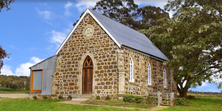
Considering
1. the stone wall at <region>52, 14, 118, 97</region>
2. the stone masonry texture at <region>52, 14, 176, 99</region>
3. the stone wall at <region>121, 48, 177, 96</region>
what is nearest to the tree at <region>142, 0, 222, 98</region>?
the stone wall at <region>121, 48, 177, 96</region>

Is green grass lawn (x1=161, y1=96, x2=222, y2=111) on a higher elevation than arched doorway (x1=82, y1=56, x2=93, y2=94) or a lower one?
lower

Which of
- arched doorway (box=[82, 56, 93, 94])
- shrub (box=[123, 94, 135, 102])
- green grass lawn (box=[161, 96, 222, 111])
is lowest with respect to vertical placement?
green grass lawn (box=[161, 96, 222, 111])

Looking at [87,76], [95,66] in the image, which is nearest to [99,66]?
[95,66]

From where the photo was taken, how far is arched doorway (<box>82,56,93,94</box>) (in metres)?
21.5

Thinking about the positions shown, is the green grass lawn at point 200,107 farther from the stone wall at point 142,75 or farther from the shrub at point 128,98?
the stone wall at point 142,75

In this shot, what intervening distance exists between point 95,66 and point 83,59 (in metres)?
1.59

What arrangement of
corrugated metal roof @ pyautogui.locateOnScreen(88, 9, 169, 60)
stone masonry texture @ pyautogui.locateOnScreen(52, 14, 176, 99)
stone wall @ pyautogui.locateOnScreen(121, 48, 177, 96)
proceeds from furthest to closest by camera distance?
corrugated metal roof @ pyautogui.locateOnScreen(88, 9, 169, 60) → stone wall @ pyautogui.locateOnScreen(121, 48, 177, 96) → stone masonry texture @ pyautogui.locateOnScreen(52, 14, 176, 99)

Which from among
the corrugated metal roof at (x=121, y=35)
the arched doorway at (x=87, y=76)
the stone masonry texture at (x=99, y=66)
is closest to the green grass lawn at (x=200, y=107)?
the stone masonry texture at (x=99, y=66)

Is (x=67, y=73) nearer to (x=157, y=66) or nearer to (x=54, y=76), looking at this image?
(x=54, y=76)

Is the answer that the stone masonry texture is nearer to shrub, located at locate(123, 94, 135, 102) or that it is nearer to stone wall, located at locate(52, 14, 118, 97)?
stone wall, located at locate(52, 14, 118, 97)

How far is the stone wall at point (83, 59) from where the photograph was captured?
20.3 meters

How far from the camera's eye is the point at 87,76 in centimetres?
2180

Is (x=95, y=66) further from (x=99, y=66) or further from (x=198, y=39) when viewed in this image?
(x=198, y=39)

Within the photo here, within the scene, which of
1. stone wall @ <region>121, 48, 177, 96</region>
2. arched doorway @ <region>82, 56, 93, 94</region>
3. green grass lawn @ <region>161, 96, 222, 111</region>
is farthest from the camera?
arched doorway @ <region>82, 56, 93, 94</region>
